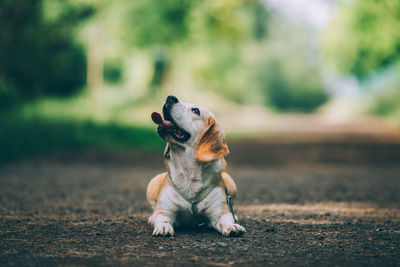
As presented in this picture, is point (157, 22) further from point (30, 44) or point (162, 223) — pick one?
point (162, 223)

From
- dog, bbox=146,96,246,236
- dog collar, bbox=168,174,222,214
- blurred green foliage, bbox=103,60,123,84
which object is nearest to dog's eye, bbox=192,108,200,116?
dog, bbox=146,96,246,236

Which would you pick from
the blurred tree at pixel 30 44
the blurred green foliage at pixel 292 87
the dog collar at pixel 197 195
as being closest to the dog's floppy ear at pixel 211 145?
the dog collar at pixel 197 195

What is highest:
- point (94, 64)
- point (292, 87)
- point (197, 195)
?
point (292, 87)

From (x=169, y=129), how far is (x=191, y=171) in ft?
1.41

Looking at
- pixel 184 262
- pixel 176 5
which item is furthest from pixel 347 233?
pixel 176 5

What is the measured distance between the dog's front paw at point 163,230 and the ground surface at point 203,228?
6 centimetres

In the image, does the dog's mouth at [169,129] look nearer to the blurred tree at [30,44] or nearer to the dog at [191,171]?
the dog at [191,171]

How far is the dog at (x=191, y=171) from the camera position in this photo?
13.0 ft

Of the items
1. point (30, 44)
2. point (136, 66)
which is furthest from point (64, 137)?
point (136, 66)

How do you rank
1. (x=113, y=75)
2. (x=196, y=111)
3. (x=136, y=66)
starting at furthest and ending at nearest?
1. (x=113, y=75)
2. (x=136, y=66)
3. (x=196, y=111)

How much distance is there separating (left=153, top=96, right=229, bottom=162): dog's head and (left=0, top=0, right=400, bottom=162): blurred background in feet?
28.6

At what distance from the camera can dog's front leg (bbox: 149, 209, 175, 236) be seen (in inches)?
155

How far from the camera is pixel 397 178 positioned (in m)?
9.20

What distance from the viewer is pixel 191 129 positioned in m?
4.01
